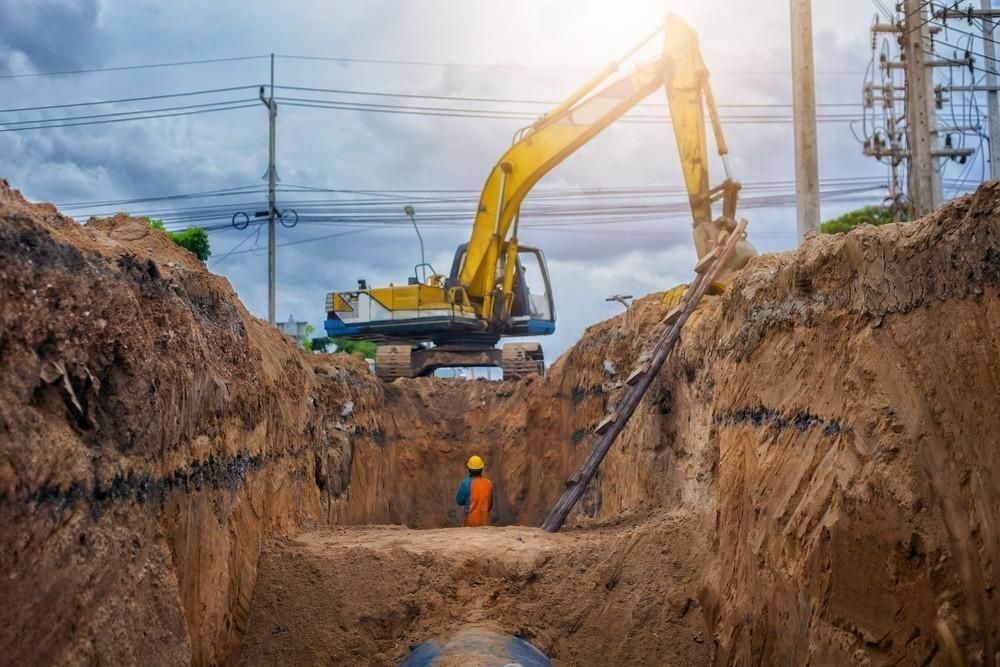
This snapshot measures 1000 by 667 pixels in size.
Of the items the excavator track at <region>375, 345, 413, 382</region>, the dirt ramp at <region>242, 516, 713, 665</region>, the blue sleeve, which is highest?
the excavator track at <region>375, 345, 413, 382</region>

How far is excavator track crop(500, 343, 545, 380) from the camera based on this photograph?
21750 mm

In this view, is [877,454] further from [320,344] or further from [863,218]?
[320,344]

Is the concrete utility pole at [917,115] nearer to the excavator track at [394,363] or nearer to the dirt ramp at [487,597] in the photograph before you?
the dirt ramp at [487,597]

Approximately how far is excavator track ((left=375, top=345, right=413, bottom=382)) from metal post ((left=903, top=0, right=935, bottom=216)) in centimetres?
1077

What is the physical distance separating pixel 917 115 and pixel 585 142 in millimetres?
5909

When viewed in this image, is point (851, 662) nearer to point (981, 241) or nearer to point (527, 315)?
point (981, 241)

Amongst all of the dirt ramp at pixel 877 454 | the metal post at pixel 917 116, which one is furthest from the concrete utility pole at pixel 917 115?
the dirt ramp at pixel 877 454

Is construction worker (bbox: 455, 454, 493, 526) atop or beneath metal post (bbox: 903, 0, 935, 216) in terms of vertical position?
beneath

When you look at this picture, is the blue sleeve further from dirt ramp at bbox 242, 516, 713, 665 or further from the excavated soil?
dirt ramp at bbox 242, 516, 713, 665

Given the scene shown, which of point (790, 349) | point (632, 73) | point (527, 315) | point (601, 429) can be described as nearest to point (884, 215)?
point (527, 315)

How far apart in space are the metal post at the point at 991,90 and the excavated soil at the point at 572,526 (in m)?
14.1

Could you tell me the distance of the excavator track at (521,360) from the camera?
856 inches

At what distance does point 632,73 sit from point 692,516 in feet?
31.2

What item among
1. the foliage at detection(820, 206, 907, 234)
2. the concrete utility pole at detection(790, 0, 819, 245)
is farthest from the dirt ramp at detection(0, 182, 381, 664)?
the foliage at detection(820, 206, 907, 234)
